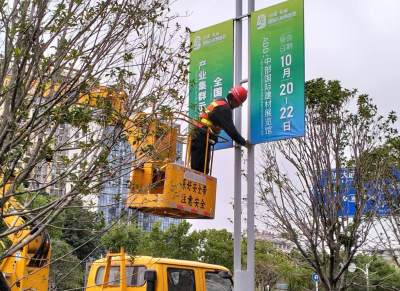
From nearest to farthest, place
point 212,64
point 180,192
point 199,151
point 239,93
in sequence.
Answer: point 180,192, point 239,93, point 199,151, point 212,64

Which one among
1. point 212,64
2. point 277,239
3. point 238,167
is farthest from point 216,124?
point 277,239

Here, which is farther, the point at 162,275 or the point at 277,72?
the point at 162,275

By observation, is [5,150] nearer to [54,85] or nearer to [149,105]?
[54,85]

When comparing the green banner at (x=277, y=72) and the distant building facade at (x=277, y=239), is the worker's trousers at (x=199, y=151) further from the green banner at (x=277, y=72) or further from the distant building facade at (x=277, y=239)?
the distant building facade at (x=277, y=239)

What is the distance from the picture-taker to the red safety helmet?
684 centimetres

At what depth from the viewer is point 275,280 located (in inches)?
1005

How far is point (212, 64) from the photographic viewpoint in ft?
24.6

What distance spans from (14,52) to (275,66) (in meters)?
3.87

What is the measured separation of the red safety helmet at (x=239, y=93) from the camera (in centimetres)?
684

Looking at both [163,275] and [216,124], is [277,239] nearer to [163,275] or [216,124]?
[163,275]

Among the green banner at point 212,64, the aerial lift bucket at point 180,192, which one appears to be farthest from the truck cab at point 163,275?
the green banner at point 212,64

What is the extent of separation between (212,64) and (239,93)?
0.90 metres

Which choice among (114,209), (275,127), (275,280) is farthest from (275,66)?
(275,280)

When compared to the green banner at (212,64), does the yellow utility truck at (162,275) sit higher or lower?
lower
